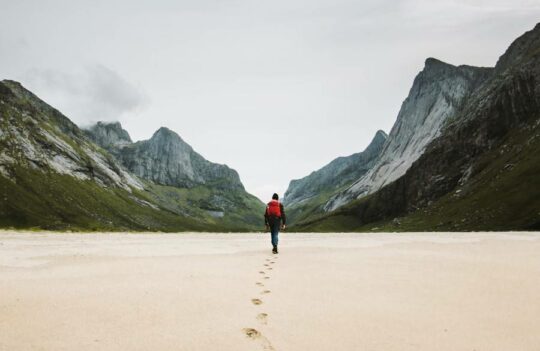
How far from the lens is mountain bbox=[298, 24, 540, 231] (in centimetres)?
8938

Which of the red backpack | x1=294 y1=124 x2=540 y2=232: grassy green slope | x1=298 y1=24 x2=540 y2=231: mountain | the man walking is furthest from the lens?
x1=298 y1=24 x2=540 y2=231: mountain

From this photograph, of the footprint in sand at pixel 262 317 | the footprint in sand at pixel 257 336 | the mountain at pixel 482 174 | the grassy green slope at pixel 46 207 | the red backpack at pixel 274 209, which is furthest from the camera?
the grassy green slope at pixel 46 207

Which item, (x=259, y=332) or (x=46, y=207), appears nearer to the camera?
(x=259, y=332)

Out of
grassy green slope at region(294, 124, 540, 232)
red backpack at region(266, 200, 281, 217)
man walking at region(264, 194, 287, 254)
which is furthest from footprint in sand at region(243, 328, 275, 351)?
grassy green slope at region(294, 124, 540, 232)

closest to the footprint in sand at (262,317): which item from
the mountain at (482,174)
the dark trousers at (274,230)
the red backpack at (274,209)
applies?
the dark trousers at (274,230)

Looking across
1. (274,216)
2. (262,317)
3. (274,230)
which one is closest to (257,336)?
(262,317)

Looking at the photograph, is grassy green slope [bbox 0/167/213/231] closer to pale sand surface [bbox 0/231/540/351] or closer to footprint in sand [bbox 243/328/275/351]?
pale sand surface [bbox 0/231/540/351]

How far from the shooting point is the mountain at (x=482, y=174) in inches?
3519

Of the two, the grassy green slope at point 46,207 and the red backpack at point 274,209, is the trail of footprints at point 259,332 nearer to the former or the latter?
the red backpack at point 274,209

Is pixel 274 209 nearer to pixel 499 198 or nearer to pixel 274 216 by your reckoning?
pixel 274 216

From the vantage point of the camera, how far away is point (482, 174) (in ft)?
388

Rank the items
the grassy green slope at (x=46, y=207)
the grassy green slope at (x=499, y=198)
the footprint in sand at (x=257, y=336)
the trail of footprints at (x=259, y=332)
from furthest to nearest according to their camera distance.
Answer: the grassy green slope at (x=46, y=207) < the grassy green slope at (x=499, y=198) < the trail of footprints at (x=259, y=332) < the footprint in sand at (x=257, y=336)

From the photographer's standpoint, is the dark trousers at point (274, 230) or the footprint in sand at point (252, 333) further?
the dark trousers at point (274, 230)

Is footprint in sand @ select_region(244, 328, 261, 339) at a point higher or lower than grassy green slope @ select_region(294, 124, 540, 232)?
lower
